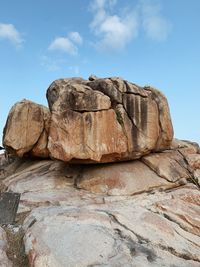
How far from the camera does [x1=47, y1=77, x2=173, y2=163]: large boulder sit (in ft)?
41.3

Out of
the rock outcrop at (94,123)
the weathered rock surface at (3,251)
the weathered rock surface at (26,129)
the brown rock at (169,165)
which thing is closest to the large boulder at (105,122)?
the rock outcrop at (94,123)

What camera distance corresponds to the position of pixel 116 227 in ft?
24.3

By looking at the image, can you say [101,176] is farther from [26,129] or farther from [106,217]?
[106,217]

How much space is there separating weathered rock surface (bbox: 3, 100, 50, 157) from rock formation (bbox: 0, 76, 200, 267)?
0.04 meters

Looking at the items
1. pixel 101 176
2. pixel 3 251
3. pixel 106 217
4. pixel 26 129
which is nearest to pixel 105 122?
pixel 101 176

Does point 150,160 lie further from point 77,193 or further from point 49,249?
point 49,249

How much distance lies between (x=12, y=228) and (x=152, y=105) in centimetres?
810

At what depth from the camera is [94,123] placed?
1264 centimetres

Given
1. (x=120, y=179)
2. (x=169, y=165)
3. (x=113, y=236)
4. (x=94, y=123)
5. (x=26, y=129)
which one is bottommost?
(x=120, y=179)

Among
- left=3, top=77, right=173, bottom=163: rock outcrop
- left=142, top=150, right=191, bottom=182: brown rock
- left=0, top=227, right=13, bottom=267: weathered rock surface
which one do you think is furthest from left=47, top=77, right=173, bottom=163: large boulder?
left=0, top=227, right=13, bottom=267: weathered rock surface

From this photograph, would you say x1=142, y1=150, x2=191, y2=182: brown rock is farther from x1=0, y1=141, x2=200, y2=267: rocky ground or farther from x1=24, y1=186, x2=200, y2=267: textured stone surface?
x1=24, y1=186, x2=200, y2=267: textured stone surface

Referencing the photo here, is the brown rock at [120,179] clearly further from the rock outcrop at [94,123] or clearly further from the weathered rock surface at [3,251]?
the weathered rock surface at [3,251]

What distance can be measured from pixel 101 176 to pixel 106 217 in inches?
195

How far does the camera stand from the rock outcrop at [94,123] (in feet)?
41.3
